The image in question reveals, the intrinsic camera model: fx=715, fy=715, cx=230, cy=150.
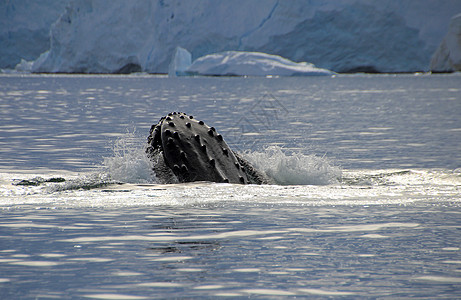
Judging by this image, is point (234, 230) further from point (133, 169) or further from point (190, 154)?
point (133, 169)

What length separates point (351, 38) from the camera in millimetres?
68500

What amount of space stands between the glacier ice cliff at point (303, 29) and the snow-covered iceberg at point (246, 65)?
321 centimetres

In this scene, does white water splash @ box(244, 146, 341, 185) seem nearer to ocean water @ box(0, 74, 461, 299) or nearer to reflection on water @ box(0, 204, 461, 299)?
ocean water @ box(0, 74, 461, 299)

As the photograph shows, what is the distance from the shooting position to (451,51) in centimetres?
6406

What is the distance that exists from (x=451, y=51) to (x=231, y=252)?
206 ft

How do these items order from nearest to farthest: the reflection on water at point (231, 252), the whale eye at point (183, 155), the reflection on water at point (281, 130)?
the reflection on water at point (231, 252), the whale eye at point (183, 155), the reflection on water at point (281, 130)

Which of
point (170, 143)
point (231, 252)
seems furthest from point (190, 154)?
point (231, 252)

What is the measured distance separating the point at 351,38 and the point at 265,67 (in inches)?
367

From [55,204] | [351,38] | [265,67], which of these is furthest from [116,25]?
[55,204]

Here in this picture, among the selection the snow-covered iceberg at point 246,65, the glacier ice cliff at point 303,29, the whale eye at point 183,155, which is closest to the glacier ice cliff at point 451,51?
the glacier ice cliff at point 303,29

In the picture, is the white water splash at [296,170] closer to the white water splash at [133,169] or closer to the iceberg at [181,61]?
the white water splash at [133,169]

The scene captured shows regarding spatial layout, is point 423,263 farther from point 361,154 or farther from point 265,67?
Result: point 265,67

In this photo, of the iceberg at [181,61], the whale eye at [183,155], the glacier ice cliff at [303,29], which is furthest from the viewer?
the glacier ice cliff at [303,29]

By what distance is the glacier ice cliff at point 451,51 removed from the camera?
63.1 m
